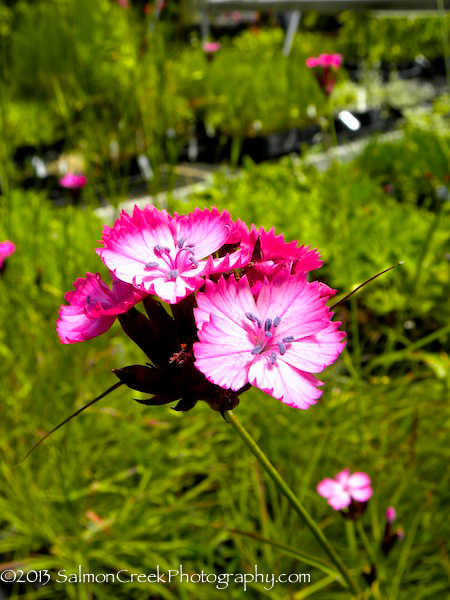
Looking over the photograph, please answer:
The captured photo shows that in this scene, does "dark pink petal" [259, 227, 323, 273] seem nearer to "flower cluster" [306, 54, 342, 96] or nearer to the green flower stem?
the green flower stem

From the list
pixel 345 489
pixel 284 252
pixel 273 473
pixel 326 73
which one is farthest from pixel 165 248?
pixel 326 73

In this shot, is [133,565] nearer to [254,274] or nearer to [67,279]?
[67,279]

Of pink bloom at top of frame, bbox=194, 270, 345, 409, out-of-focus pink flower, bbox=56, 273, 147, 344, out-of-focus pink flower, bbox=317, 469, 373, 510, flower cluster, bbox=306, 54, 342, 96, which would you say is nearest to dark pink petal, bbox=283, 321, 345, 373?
pink bloom at top of frame, bbox=194, 270, 345, 409

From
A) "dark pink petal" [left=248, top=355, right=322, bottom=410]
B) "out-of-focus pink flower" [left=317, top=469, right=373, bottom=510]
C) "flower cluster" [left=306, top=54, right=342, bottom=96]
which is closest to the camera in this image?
"dark pink petal" [left=248, top=355, right=322, bottom=410]

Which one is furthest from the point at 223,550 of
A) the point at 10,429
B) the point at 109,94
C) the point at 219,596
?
the point at 109,94

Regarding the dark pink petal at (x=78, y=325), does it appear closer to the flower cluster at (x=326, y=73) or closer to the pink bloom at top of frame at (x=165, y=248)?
the pink bloom at top of frame at (x=165, y=248)

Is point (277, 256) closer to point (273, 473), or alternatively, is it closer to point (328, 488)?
point (273, 473)

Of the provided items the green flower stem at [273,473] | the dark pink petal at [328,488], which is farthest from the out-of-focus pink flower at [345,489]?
the green flower stem at [273,473]
